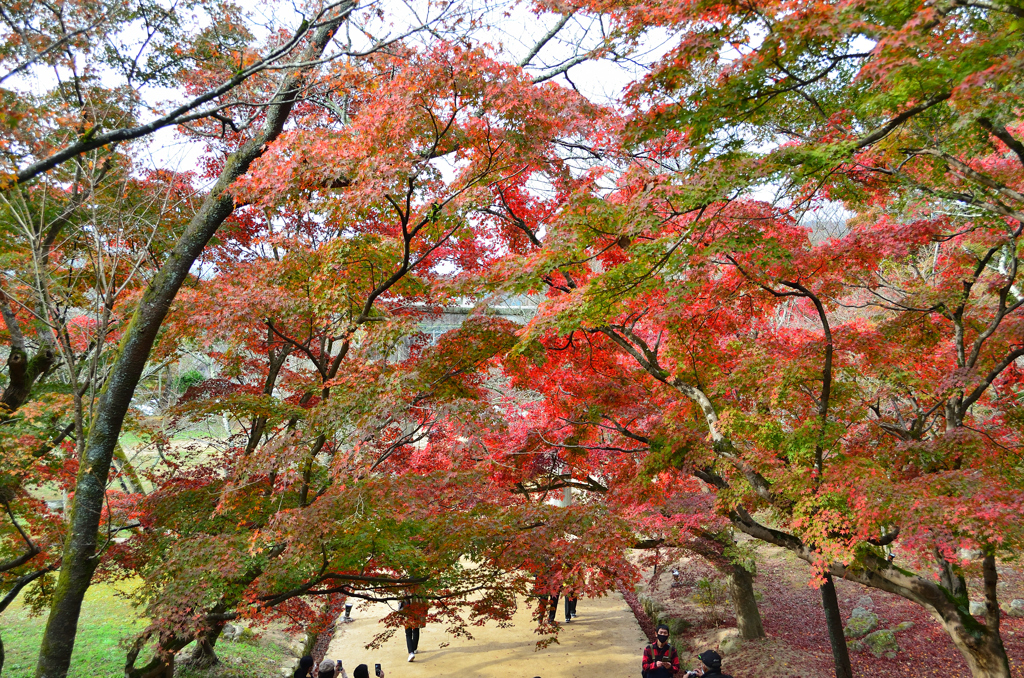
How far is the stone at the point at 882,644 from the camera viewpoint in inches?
329

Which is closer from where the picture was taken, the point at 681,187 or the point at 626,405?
the point at 681,187

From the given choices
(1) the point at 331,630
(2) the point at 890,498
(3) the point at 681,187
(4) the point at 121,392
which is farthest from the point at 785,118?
(1) the point at 331,630

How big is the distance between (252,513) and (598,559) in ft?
12.2

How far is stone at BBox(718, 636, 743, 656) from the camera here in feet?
29.2

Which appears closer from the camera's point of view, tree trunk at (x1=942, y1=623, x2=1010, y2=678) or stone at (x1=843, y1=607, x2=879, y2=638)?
tree trunk at (x1=942, y1=623, x2=1010, y2=678)

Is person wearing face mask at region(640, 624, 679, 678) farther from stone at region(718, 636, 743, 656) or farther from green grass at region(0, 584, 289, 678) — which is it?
green grass at region(0, 584, 289, 678)

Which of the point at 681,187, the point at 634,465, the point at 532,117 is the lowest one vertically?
the point at 634,465

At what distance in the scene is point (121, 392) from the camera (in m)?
4.91

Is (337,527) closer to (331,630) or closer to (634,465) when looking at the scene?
(634,465)

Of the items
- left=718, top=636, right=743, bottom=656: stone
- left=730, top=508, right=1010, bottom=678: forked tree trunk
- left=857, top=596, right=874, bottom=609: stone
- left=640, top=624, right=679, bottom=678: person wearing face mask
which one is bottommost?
left=718, top=636, right=743, bottom=656: stone

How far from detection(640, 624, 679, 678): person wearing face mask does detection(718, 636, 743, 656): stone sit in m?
3.13

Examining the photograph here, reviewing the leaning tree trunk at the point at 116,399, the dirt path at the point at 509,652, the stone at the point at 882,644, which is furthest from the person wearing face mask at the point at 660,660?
the leaning tree trunk at the point at 116,399

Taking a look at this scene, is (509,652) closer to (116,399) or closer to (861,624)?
(861,624)

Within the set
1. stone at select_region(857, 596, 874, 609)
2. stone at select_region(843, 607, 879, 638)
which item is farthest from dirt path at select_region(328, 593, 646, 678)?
stone at select_region(857, 596, 874, 609)
